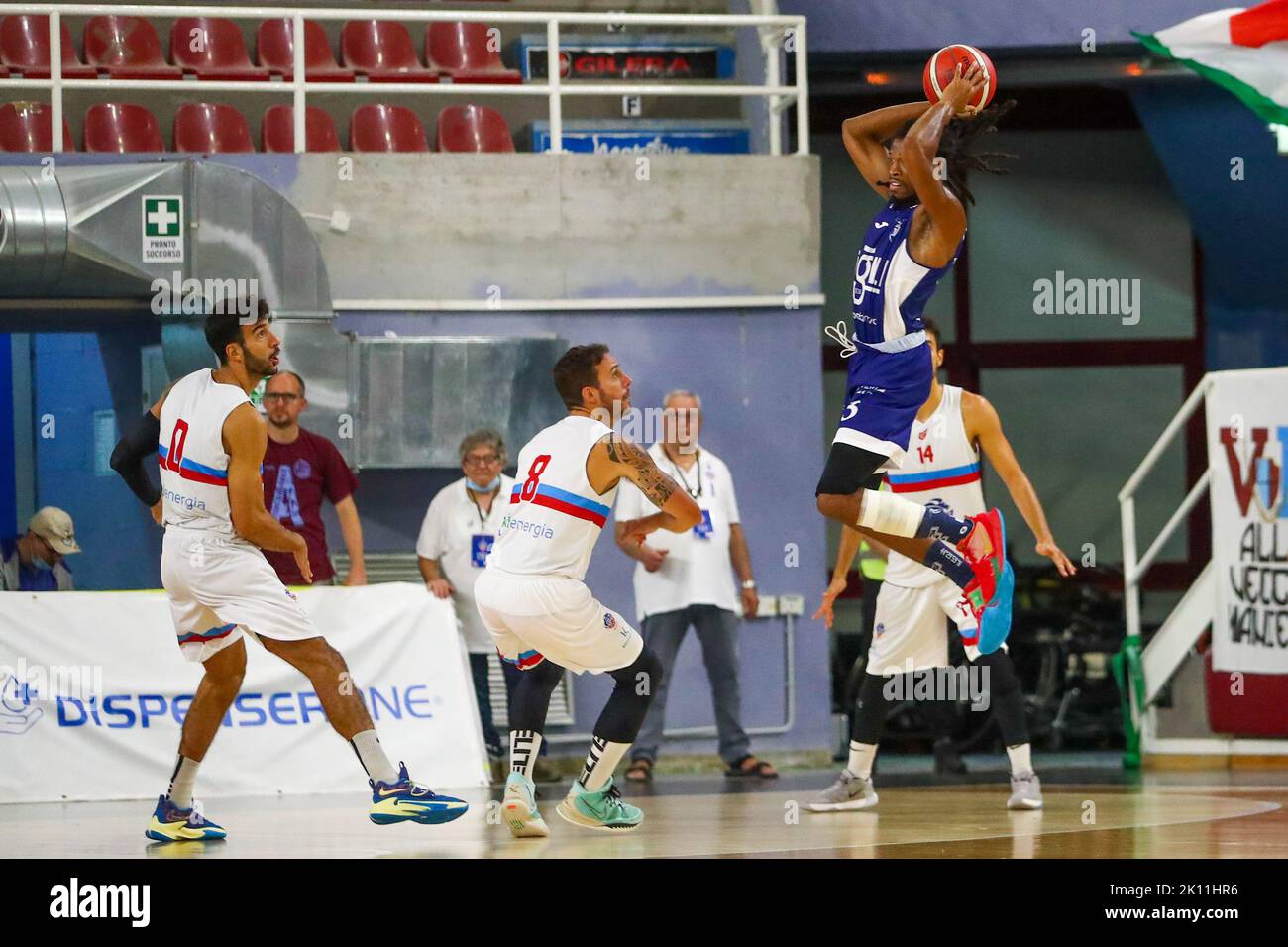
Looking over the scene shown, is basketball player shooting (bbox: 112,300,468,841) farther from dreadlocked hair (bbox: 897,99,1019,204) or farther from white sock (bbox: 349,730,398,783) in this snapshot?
dreadlocked hair (bbox: 897,99,1019,204)

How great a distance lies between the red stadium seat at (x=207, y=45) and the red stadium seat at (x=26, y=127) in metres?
1.69

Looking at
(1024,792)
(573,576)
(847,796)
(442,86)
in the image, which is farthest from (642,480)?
(442,86)

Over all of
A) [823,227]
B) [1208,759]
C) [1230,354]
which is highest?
[823,227]

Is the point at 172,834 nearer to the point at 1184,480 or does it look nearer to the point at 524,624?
the point at 524,624

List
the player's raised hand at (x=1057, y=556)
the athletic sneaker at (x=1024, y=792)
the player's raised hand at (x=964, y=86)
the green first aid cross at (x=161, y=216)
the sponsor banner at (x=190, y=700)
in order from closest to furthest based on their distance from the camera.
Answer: the player's raised hand at (x=964, y=86), the player's raised hand at (x=1057, y=556), the athletic sneaker at (x=1024, y=792), the sponsor banner at (x=190, y=700), the green first aid cross at (x=161, y=216)

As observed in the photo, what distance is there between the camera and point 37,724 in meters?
10.3

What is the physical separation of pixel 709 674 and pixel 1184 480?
8.14 metres

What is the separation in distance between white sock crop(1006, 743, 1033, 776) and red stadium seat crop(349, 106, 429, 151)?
7.57 meters

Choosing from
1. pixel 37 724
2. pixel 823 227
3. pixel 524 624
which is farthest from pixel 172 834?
pixel 823 227

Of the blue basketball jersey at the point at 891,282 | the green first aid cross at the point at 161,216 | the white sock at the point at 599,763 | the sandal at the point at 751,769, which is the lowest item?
the sandal at the point at 751,769

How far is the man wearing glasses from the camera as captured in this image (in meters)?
10.8

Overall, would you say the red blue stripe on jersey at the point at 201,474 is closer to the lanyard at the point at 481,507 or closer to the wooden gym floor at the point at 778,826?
the wooden gym floor at the point at 778,826

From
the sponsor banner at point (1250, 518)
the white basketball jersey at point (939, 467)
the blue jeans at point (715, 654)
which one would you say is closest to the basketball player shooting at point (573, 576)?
the white basketball jersey at point (939, 467)

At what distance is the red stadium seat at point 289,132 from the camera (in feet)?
46.9
